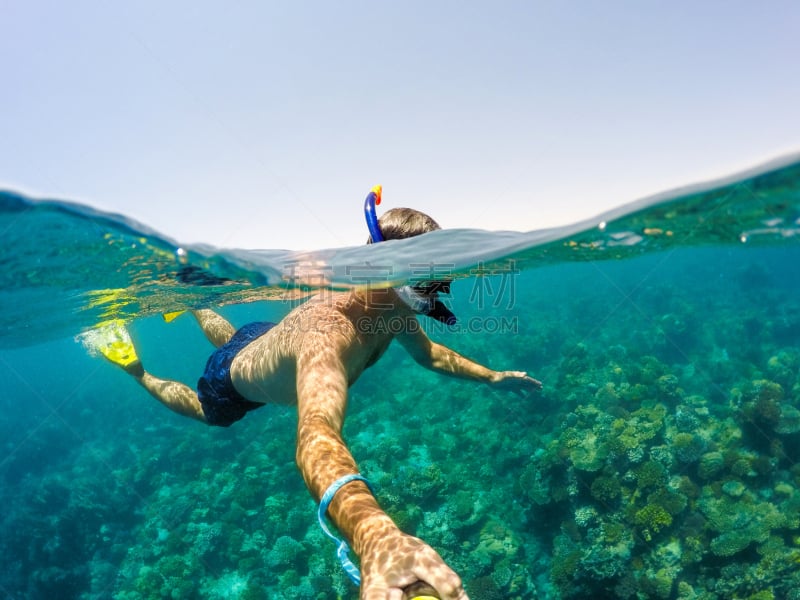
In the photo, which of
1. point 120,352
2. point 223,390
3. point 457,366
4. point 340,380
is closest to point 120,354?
point 120,352

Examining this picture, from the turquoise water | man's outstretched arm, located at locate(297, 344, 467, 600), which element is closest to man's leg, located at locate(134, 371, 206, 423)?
the turquoise water

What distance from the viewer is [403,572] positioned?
1576 millimetres

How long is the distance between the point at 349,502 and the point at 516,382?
14.3 ft

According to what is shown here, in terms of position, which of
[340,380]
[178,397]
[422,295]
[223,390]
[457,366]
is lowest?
[457,366]

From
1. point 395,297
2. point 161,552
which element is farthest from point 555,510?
point 161,552

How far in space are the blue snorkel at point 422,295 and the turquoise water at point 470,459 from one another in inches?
105

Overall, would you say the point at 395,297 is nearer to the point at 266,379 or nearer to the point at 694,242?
the point at 266,379

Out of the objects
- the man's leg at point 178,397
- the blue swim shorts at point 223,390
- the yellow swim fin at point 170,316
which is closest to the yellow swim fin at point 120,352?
the man's leg at point 178,397

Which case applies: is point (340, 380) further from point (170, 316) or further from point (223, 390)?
point (170, 316)

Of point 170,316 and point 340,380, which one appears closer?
point 340,380

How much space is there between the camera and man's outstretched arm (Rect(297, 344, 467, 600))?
156cm

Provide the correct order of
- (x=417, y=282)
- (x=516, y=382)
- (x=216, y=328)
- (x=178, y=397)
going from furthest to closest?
(x=216, y=328) < (x=178, y=397) < (x=516, y=382) < (x=417, y=282)

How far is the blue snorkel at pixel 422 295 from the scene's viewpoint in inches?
157

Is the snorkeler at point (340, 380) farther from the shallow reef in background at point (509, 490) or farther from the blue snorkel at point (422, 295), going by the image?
the shallow reef in background at point (509, 490)
